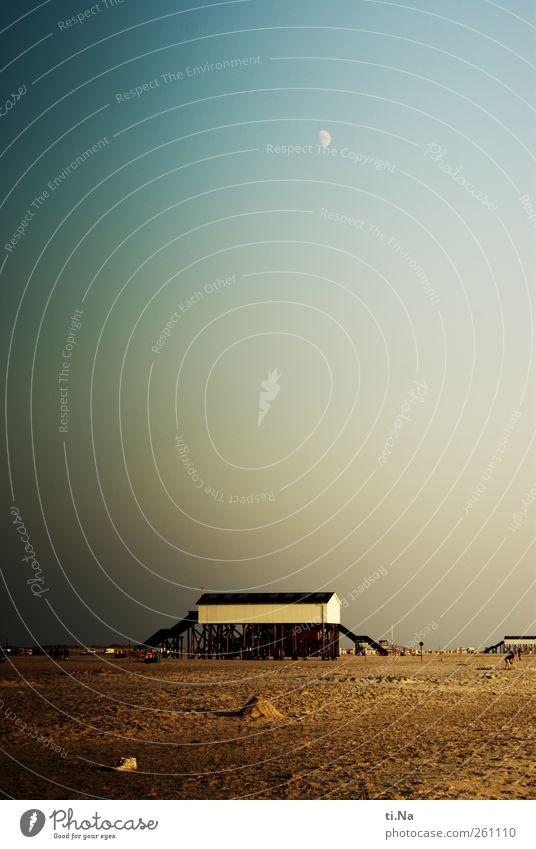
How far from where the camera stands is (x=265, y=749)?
22.1 meters

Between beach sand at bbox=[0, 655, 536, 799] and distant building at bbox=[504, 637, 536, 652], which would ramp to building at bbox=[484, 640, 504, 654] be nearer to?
distant building at bbox=[504, 637, 536, 652]

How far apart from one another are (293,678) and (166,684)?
28.9 feet

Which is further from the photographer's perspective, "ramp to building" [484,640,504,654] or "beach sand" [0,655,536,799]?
"ramp to building" [484,640,504,654]

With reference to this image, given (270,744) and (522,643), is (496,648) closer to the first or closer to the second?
(522,643)

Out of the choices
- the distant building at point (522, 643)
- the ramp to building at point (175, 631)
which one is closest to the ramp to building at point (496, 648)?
the distant building at point (522, 643)

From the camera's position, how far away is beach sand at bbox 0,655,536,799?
1730 cm

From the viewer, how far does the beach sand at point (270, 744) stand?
17.3 m

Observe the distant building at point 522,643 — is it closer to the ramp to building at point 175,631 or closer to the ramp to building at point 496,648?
the ramp to building at point 496,648

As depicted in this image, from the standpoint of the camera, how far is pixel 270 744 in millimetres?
22906

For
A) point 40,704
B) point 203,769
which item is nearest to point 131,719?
point 40,704

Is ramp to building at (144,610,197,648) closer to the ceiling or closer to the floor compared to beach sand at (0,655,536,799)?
closer to the ceiling

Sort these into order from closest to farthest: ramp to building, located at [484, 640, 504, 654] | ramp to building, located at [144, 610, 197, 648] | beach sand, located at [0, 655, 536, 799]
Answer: beach sand, located at [0, 655, 536, 799] → ramp to building, located at [144, 610, 197, 648] → ramp to building, located at [484, 640, 504, 654]

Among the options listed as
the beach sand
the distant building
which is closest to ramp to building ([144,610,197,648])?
the beach sand

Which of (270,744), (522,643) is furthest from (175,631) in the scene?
(522,643)
